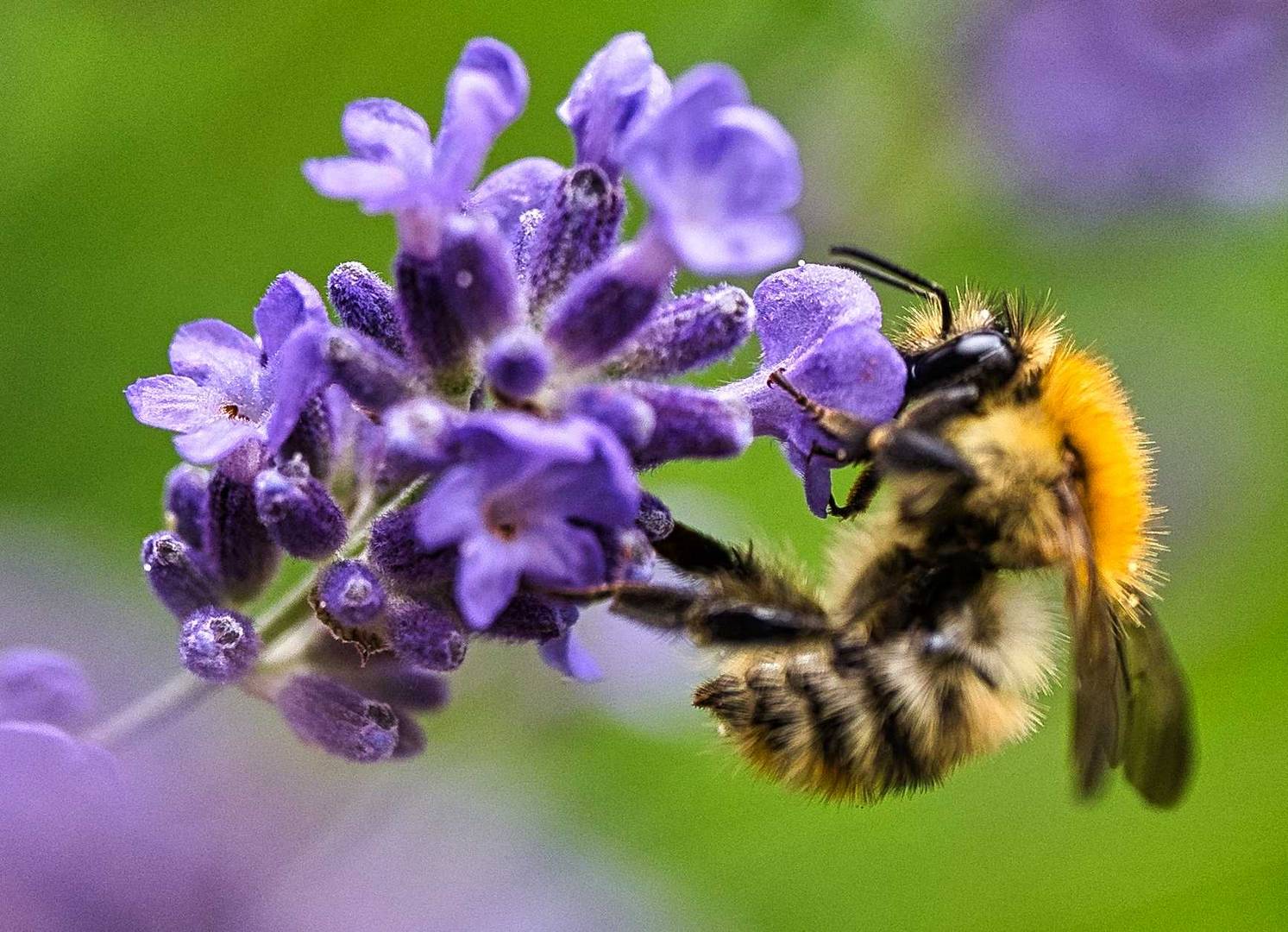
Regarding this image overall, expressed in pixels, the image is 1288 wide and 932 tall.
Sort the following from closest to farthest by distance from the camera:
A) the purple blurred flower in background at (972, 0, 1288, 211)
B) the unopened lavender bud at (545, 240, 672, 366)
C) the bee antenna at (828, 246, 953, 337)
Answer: the unopened lavender bud at (545, 240, 672, 366)
the bee antenna at (828, 246, 953, 337)
the purple blurred flower in background at (972, 0, 1288, 211)

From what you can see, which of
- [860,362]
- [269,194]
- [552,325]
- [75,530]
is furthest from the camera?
[269,194]

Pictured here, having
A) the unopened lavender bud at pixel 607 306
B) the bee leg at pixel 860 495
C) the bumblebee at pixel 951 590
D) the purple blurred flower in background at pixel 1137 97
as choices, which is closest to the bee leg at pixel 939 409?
the bumblebee at pixel 951 590

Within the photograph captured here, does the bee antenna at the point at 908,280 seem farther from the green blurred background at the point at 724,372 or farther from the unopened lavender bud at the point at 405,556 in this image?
the green blurred background at the point at 724,372

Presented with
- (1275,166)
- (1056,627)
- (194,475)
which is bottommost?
(194,475)

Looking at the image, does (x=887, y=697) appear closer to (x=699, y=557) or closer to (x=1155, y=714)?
(x=699, y=557)

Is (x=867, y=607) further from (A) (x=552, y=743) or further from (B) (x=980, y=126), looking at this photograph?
(B) (x=980, y=126)

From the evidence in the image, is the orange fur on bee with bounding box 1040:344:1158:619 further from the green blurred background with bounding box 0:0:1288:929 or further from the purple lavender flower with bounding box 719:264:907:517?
the green blurred background with bounding box 0:0:1288:929

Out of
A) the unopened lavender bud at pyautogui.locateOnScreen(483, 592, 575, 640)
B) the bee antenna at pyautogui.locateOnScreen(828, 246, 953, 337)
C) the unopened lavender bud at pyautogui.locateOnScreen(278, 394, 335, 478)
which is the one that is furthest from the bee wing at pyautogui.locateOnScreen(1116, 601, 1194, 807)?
the unopened lavender bud at pyautogui.locateOnScreen(278, 394, 335, 478)

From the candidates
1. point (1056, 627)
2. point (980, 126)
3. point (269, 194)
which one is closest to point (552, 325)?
point (1056, 627)
